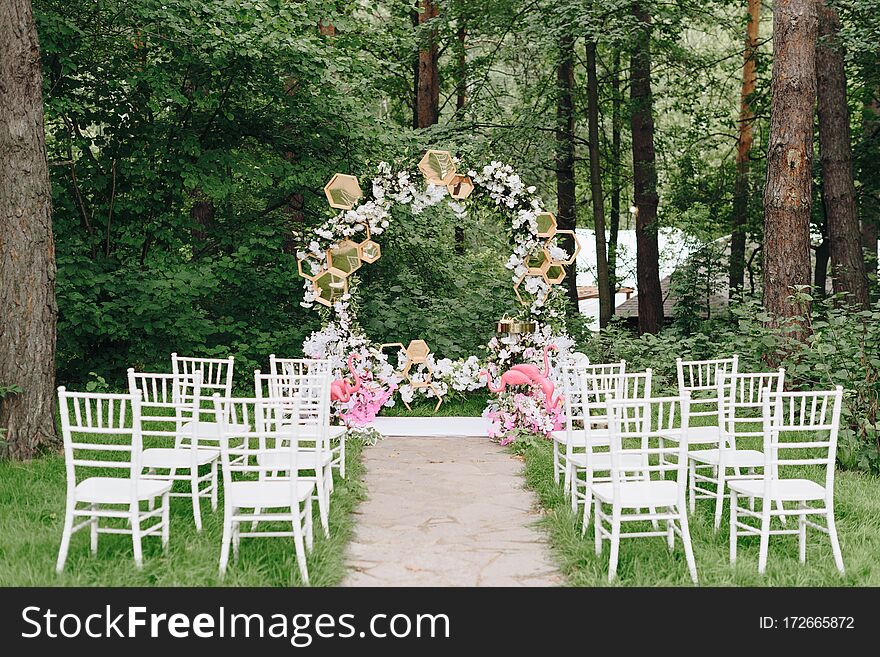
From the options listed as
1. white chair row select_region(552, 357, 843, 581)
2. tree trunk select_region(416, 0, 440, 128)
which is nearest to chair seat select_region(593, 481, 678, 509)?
white chair row select_region(552, 357, 843, 581)

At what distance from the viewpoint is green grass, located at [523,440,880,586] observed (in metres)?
4.27

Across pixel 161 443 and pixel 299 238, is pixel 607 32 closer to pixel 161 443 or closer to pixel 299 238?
pixel 299 238

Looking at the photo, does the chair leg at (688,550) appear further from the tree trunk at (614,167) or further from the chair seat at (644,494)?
the tree trunk at (614,167)

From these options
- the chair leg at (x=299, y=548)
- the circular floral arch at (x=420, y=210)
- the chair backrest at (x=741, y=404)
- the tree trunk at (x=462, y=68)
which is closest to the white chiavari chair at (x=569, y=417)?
the chair backrest at (x=741, y=404)

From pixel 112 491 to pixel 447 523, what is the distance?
1967mm

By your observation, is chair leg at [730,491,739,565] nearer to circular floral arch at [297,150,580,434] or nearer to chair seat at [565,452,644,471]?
chair seat at [565,452,644,471]

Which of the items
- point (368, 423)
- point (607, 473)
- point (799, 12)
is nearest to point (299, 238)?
point (368, 423)

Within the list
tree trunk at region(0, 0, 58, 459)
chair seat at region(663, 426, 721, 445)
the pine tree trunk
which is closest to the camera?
chair seat at region(663, 426, 721, 445)

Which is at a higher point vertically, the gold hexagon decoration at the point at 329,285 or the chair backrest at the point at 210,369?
the gold hexagon decoration at the point at 329,285

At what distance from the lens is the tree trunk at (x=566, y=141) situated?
14188 mm

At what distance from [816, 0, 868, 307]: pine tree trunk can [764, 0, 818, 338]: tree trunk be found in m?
2.71

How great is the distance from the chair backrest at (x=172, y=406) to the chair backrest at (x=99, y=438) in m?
0.15

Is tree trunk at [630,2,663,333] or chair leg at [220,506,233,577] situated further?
tree trunk at [630,2,663,333]

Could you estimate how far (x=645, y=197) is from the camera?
1410 cm
